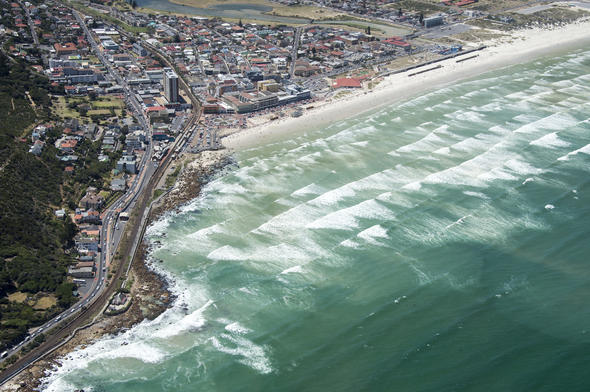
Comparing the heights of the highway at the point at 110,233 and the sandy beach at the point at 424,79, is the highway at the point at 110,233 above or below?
below

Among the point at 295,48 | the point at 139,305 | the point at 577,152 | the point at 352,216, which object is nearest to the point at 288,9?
the point at 295,48

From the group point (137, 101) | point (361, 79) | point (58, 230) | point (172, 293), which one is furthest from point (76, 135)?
point (361, 79)

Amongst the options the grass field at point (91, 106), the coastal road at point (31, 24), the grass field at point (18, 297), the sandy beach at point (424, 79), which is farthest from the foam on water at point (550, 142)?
the coastal road at point (31, 24)

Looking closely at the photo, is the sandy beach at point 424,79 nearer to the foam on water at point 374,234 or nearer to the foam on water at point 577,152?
the foam on water at point 374,234

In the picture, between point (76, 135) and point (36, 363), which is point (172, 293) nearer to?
point (36, 363)

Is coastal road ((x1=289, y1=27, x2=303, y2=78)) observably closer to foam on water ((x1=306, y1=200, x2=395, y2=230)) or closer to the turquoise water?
the turquoise water

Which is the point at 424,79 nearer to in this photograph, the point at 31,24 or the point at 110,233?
the point at 110,233
